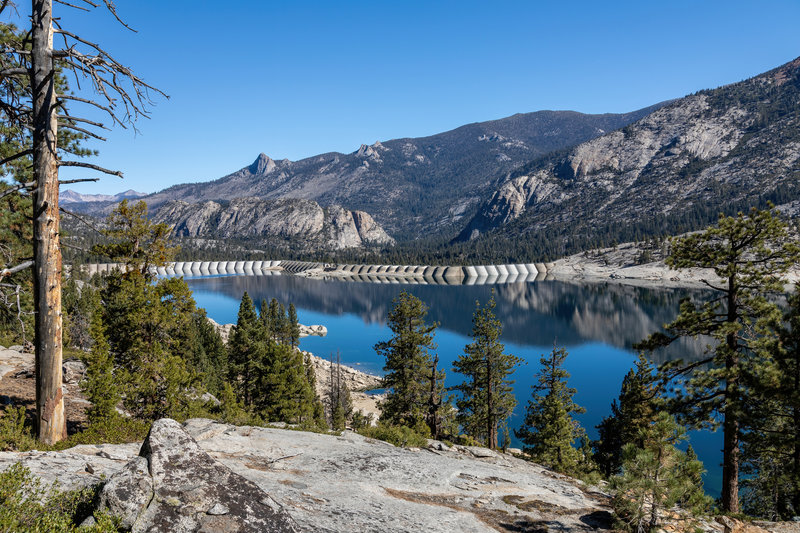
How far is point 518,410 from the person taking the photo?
54656 millimetres

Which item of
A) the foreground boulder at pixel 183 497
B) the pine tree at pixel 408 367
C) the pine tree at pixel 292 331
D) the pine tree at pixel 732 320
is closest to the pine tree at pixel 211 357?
the pine tree at pixel 292 331

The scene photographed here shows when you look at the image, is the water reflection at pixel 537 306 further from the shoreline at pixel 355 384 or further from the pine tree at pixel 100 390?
the pine tree at pixel 100 390

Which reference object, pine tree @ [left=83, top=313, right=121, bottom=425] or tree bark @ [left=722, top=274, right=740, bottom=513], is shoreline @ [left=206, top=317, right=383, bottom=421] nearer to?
pine tree @ [left=83, top=313, right=121, bottom=425]

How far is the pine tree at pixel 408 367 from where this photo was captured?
3017cm

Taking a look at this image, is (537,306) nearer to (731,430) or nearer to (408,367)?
(408,367)

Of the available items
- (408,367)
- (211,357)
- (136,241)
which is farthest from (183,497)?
(211,357)

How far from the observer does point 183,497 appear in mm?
5168

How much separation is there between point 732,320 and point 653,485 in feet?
36.4

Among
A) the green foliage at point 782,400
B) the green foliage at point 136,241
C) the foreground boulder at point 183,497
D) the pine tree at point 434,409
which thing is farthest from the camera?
the pine tree at point 434,409

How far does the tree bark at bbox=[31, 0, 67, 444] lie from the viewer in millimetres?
8945

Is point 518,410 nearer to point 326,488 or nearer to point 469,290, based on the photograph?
point 326,488

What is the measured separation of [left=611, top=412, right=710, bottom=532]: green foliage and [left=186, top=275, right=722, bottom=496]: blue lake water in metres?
32.0

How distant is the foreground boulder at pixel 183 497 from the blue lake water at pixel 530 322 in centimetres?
3934

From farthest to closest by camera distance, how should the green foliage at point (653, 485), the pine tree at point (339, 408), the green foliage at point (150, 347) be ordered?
1. the pine tree at point (339, 408)
2. the green foliage at point (150, 347)
3. the green foliage at point (653, 485)
